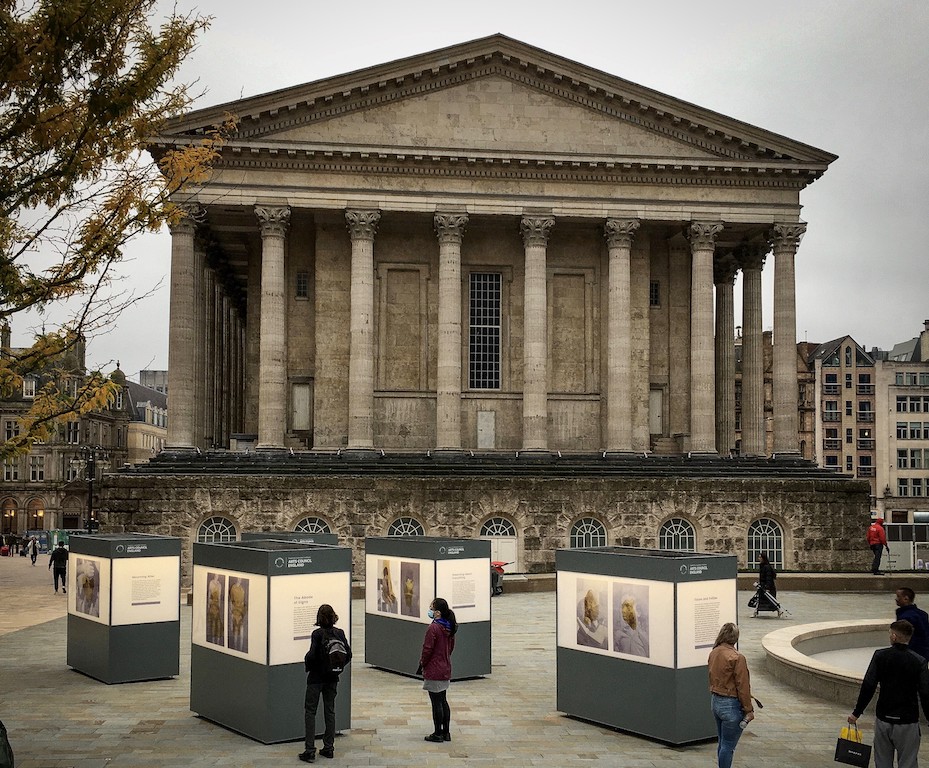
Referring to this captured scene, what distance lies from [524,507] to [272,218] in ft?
52.9

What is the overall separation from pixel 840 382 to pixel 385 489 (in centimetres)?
7123

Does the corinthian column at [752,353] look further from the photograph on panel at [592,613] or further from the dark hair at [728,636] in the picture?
the dark hair at [728,636]

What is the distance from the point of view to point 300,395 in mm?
48219

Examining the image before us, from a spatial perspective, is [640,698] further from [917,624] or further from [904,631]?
[904,631]

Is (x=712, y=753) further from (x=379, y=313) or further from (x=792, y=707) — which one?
(x=379, y=313)

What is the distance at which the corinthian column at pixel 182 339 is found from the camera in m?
44.0

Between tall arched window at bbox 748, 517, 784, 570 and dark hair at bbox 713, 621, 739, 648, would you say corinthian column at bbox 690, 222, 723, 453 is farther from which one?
dark hair at bbox 713, 621, 739, 648

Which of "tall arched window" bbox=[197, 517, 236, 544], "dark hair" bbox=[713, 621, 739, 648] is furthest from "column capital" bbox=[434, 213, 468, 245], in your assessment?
"dark hair" bbox=[713, 621, 739, 648]

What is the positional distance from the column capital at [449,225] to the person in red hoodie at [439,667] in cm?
3187

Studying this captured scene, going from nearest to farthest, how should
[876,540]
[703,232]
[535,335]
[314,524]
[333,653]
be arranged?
[333,653] < [314,524] < [876,540] < [535,335] < [703,232]

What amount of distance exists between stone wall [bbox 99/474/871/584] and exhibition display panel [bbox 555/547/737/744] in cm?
2143

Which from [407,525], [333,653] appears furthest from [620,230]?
[333,653]

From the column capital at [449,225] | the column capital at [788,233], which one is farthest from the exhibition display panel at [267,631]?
the column capital at [788,233]

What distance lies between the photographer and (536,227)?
151 ft
